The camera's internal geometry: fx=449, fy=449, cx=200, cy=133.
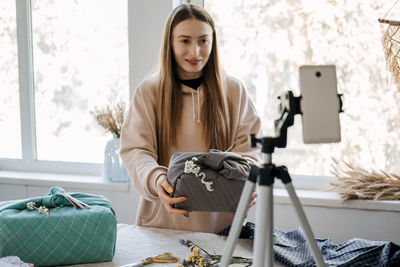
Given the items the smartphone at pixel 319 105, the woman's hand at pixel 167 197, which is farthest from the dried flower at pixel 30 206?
the smartphone at pixel 319 105

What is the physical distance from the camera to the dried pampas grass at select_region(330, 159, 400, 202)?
7.10ft

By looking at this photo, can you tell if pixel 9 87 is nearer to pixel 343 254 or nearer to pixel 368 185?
pixel 368 185

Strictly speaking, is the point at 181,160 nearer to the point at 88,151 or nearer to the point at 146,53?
the point at 146,53

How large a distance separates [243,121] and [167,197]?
544mm

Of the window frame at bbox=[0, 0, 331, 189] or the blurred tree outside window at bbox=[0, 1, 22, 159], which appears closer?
the window frame at bbox=[0, 0, 331, 189]

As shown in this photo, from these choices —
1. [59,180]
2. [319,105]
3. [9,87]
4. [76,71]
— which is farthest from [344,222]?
[9,87]

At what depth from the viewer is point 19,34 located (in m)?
3.03

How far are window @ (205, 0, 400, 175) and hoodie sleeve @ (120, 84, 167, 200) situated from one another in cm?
100

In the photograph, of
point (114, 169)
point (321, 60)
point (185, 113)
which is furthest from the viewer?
point (114, 169)

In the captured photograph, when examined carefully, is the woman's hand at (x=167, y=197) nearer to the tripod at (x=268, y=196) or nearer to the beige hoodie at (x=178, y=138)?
the beige hoodie at (x=178, y=138)

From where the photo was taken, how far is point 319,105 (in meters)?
0.93

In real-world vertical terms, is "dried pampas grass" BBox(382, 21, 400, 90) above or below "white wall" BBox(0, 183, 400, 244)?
above

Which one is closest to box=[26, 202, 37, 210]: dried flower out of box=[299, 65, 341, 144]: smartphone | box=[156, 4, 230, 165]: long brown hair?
box=[156, 4, 230, 165]: long brown hair

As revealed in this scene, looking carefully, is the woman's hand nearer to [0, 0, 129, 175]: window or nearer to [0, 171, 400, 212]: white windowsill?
[0, 171, 400, 212]: white windowsill
